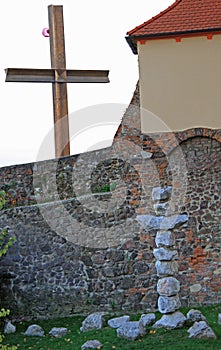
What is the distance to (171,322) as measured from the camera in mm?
11836

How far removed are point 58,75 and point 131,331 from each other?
566 cm

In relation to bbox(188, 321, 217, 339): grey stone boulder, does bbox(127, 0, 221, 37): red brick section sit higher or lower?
higher

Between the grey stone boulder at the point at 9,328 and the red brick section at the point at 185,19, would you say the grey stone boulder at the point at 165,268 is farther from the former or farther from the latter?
the red brick section at the point at 185,19

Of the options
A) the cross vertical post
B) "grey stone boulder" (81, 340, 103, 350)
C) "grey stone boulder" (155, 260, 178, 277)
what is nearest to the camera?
"grey stone boulder" (81, 340, 103, 350)

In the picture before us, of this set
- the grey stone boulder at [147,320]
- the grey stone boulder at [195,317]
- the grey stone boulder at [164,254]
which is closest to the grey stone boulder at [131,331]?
the grey stone boulder at [147,320]

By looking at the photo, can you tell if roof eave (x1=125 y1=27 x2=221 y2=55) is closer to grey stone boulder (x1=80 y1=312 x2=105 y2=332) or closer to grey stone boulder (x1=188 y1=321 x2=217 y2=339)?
grey stone boulder (x1=80 y1=312 x2=105 y2=332)

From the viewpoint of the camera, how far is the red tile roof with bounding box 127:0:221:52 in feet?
48.9

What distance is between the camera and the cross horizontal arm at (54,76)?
48.3 ft

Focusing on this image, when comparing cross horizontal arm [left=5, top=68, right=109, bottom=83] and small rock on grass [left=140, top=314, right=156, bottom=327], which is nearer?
small rock on grass [left=140, top=314, right=156, bottom=327]

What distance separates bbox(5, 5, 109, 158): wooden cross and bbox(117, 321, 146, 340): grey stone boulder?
460 cm

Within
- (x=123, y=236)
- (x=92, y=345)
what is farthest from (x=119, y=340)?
(x=123, y=236)

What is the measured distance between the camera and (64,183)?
16.9 meters

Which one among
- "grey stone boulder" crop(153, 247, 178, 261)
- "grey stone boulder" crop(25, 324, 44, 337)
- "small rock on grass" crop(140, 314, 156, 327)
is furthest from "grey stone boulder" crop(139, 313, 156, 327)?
"grey stone boulder" crop(25, 324, 44, 337)

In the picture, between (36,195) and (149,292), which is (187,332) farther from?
(36,195)
